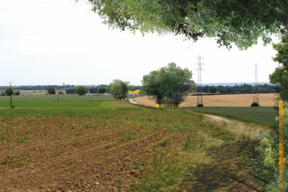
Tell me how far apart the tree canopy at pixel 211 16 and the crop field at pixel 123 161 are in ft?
17.1

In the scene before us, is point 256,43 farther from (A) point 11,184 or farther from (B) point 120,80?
(B) point 120,80

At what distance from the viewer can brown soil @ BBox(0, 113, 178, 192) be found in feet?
25.2

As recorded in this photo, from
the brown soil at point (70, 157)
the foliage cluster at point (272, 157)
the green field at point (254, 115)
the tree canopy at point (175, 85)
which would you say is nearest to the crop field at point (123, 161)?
the brown soil at point (70, 157)

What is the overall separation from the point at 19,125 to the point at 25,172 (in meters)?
10.6

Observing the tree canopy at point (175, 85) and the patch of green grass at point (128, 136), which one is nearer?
the patch of green grass at point (128, 136)

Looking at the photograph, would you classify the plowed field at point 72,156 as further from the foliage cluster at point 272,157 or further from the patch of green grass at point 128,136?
the foliage cluster at point 272,157

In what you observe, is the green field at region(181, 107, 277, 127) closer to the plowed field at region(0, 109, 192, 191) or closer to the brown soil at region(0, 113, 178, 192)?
the plowed field at region(0, 109, 192, 191)

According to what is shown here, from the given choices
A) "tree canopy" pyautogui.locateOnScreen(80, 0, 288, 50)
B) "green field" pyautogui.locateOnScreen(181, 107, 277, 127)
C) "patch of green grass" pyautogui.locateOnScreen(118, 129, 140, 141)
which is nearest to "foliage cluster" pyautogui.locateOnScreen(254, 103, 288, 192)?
"tree canopy" pyautogui.locateOnScreen(80, 0, 288, 50)

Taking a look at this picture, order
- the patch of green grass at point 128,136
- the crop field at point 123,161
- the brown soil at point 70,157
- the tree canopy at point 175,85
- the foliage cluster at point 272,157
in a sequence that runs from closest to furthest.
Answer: the foliage cluster at point 272,157 < the crop field at point 123,161 < the brown soil at point 70,157 < the patch of green grass at point 128,136 < the tree canopy at point 175,85

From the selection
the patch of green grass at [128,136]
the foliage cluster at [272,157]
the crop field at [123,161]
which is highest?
the foliage cluster at [272,157]

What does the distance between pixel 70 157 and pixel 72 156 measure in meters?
0.15

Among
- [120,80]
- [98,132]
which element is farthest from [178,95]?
[120,80]

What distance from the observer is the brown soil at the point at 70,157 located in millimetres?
7684

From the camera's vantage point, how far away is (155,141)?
13195 mm
